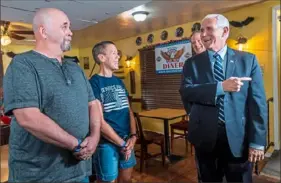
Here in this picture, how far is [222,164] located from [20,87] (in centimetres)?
111

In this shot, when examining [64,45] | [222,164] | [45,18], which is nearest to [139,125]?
[222,164]

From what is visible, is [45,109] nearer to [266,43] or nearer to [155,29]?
[266,43]

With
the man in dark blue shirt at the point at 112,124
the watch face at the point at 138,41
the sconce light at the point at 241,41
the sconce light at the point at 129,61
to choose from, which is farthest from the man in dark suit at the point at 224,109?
the sconce light at the point at 129,61

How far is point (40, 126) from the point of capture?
2.91 ft

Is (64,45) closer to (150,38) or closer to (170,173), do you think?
(170,173)

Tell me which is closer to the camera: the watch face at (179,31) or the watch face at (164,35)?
the watch face at (179,31)

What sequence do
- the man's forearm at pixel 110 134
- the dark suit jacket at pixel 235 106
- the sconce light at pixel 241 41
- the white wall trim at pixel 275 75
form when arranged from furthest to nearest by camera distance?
the sconce light at pixel 241 41
the white wall trim at pixel 275 75
the man's forearm at pixel 110 134
the dark suit jacket at pixel 235 106

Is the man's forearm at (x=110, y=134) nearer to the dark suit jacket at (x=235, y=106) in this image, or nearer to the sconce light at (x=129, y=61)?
the dark suit jacket at (x=235, y=106)

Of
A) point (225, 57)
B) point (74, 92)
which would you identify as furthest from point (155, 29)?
point (74, 92)

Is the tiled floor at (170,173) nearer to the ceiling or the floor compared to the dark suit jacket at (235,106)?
nearer to the floor

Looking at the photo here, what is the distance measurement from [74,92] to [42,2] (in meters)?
1.55

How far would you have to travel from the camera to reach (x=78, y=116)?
3.34 ft

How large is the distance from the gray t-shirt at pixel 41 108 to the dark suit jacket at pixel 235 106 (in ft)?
2.16

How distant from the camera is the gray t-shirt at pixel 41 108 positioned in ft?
2.92
